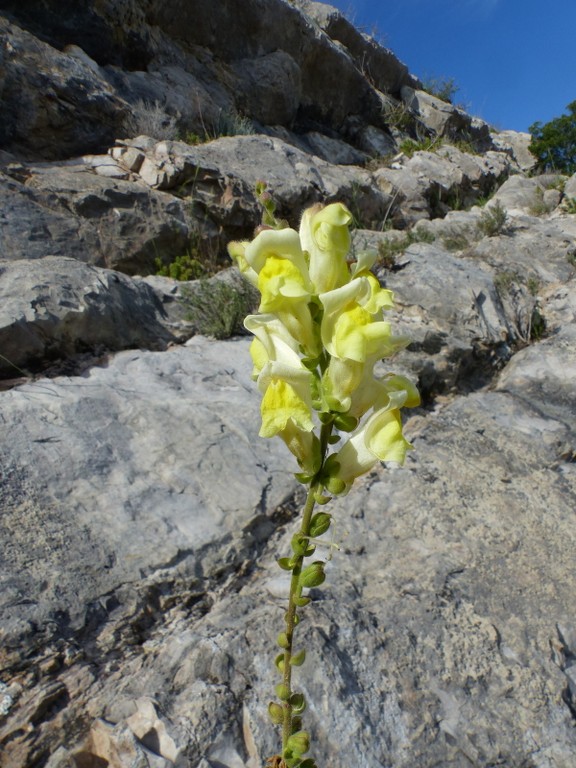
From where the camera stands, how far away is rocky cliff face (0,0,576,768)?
1742 millimetres

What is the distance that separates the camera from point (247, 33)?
9438 millimetres

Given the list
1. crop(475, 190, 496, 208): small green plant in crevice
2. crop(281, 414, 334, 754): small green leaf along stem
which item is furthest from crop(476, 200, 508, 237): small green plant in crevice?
crop(281, 414, 334, 754): small green leaf along stem

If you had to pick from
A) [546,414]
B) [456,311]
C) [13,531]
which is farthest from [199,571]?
[456,311]

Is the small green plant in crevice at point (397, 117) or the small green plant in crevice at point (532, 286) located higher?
the small green plant in crevice at point (397, 117)

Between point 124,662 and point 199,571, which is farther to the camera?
point 199,571

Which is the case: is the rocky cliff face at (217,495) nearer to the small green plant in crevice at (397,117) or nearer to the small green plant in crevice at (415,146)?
the small green plant in crevice at (415,146)

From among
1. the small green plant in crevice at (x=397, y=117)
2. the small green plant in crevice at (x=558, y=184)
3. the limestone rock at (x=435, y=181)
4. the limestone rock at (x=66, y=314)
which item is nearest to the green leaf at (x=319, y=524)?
the limestone rock at (x=66, y=314)

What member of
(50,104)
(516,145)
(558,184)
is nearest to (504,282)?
(50,104)

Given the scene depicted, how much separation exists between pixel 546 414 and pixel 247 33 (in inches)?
370

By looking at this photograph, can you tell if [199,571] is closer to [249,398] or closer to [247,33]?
[249,398]

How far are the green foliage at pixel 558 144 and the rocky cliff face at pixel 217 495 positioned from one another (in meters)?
7.37

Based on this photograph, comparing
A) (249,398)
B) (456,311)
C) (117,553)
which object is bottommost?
(117,553)

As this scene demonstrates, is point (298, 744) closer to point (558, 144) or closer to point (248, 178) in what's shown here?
point (248, 178)

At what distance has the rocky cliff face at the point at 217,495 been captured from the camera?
5.72ft
